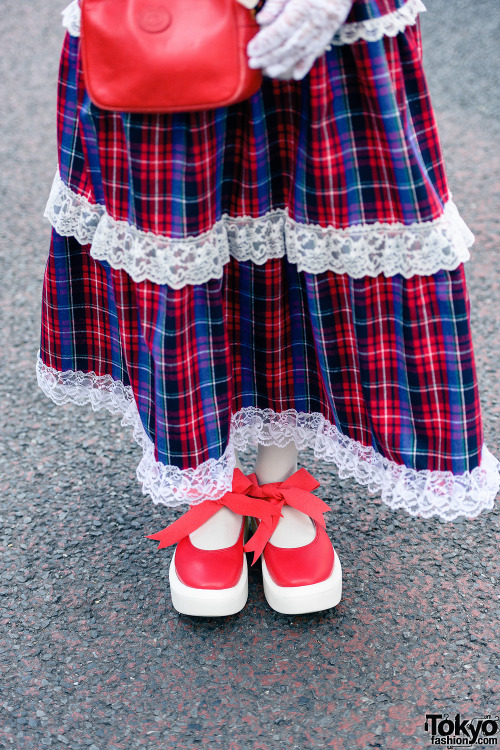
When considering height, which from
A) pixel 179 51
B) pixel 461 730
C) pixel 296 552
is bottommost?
pixel 461 730

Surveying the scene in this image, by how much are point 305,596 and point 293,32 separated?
2.56ft

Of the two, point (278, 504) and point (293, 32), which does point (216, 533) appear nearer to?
point (278, 504)

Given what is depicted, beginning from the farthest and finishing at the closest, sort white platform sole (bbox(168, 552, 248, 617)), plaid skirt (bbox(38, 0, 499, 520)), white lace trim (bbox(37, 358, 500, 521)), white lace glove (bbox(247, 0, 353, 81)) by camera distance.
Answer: white platform sole (bbox(168, 552, 248, 617)) < white lace trim (bbox(37, 358, 500, 521)) < plaid skirt (bbox(38, 0, 499, 520)) < white lace glove (bbox(247, 0, 353, 81))

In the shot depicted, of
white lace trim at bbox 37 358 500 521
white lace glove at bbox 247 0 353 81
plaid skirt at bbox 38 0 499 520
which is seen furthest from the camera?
white lace trim at bbox 37 358 500 521

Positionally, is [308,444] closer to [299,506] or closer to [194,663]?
[299,506]

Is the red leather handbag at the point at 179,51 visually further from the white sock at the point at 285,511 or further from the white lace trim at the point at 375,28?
the white sock at the point at 285,511

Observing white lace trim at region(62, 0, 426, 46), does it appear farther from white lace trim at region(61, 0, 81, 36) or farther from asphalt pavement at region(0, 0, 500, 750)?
asphalt pavement at region(0, 0, 500, 750)

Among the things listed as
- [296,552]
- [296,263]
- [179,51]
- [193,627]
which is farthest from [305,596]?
[179,51]

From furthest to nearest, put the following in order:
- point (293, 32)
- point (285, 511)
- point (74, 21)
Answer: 1. point (285, 511)
2. point (74, 21)
3. point (293, 32)

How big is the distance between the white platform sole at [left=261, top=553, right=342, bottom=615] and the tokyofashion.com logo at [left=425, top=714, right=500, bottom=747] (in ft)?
0.71

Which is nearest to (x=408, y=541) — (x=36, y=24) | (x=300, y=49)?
(x=300, y=49)

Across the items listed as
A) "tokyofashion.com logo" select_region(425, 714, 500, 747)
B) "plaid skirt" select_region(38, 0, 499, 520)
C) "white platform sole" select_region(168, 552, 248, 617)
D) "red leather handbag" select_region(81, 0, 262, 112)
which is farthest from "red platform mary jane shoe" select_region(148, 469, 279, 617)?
"red leather handbag" select_region(81, 0, 262, 112)

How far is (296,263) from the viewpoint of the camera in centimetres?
102

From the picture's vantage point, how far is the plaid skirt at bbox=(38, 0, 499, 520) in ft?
3.04
